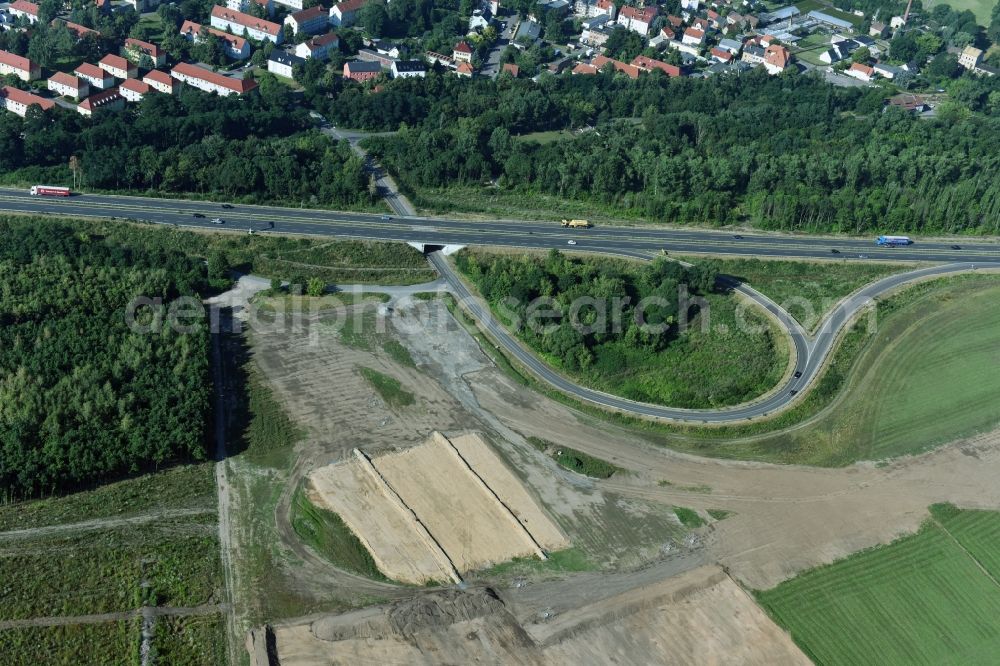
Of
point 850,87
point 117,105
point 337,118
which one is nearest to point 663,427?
point 337,118

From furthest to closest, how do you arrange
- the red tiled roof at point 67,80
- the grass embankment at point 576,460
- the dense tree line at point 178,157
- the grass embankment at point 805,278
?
1. the red tiled roof at point 67,80
2. the dense tree line at point 178,157
3. the grass embankment at point 805,278
4. the grass embankment at point 576,460

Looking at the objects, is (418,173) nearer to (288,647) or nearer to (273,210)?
A: (273,210)

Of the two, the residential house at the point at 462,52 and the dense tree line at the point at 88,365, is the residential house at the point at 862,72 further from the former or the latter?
the dense tree line at the point at 88,365

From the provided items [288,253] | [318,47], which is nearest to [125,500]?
[288,253]

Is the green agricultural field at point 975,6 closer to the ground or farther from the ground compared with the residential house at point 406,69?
farther from the ground

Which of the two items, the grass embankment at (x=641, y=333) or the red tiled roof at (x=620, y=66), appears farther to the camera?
the red tiled roof at (x=620, y=66)

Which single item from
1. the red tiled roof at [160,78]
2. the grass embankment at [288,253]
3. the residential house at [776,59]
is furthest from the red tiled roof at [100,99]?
the residential house at [776,59]

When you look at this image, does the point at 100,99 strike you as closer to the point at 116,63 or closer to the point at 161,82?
the point at 161,82
